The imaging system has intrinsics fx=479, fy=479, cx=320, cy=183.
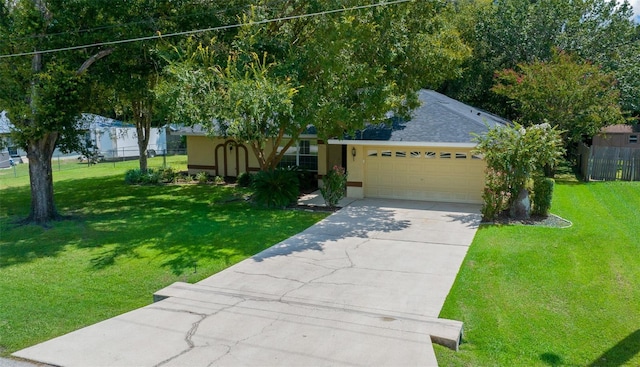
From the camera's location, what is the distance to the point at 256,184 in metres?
16.2

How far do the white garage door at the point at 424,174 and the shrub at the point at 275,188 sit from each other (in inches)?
108

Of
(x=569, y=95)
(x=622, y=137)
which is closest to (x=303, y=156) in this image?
(x=569, y=95)

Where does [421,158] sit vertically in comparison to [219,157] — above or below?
above

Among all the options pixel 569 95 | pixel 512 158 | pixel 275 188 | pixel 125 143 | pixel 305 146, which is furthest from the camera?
pixel 125 143

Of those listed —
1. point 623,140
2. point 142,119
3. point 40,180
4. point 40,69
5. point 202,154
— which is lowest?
point 40,180

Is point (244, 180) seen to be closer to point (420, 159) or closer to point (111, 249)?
point (420, 159)

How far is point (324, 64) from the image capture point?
41.8ft

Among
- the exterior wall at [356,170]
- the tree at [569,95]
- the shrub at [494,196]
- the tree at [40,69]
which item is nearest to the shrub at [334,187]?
the exterior wall at [356,170]

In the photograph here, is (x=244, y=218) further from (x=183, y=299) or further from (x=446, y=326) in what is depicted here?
(x=446, y=326)

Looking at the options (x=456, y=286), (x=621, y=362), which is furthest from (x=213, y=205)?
(x=621, y=362)

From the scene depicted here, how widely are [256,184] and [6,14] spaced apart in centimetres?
858

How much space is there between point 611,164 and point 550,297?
14.7 m

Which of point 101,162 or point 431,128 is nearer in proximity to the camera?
point 431,128

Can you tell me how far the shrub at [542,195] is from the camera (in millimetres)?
13281
